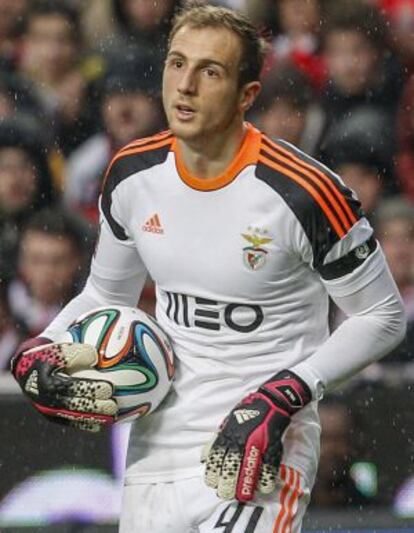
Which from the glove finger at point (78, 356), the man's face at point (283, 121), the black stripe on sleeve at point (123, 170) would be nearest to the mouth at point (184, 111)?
the black stripe on sleeve at point (123, 170)

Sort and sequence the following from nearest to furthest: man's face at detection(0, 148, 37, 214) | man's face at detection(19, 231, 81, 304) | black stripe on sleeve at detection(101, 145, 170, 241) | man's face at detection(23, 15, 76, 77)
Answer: black stripe on sleeve at detection(101, 145, 170, 241)
man's face at detection(19, 231, 81, 304)
man's face at detection(0, 148, 37, 214)
man's face at detection(23, 15, 76, 77)

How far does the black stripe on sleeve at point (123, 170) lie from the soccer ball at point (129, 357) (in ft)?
0.74

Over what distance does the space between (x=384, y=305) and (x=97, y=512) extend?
178cm

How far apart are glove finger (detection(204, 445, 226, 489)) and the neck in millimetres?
638

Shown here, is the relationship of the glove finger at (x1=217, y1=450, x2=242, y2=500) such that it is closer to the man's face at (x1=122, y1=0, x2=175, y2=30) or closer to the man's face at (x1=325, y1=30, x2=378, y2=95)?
the man's face at (x1=325, y1=30, x2=378, y2=95)

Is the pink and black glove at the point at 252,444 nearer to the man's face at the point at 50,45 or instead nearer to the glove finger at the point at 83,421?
the glove finger at the point at 83,421

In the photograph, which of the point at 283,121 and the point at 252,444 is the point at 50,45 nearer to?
the point at 283,121

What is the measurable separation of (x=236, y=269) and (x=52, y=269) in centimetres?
221

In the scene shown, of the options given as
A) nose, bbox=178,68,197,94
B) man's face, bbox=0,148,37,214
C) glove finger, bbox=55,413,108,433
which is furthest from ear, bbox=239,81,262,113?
man's face, bbox=0,148,37,214

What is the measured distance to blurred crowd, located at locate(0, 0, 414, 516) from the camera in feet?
18.9

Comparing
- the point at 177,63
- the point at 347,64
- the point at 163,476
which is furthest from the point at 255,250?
the point at 347,64

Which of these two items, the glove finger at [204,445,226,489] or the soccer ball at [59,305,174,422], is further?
the soccer ball at [59,305,174,422]

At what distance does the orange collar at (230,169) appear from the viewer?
3.64m

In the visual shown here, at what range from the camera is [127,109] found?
595cm
